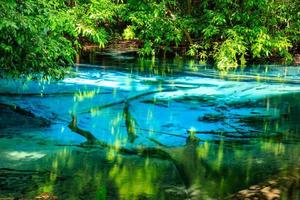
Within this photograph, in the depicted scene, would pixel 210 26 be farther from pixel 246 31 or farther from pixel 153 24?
pixel 153 24

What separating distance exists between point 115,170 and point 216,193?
2.60 feet

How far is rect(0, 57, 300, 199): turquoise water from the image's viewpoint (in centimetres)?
336

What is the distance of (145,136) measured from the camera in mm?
4629

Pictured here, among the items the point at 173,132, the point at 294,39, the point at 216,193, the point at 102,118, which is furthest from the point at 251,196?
the point at 294,39

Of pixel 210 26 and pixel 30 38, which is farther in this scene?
pixel 210 26

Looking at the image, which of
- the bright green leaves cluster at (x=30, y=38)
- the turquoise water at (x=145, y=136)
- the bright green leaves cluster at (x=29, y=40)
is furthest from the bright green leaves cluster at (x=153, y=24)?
the bright green leaves cluster at (x=29, y=40)

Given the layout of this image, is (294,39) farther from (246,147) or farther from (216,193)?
(216,193)

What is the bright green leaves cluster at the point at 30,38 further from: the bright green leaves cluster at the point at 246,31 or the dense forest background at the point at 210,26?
the bright green leaves cluster at the point at 246,31

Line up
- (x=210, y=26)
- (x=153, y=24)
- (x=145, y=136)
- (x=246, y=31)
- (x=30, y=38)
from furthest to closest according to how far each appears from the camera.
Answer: (x=153, y=24), (x=210, y=26), (x=246, y=31), (x=145, y=136), (x=30, y=38)

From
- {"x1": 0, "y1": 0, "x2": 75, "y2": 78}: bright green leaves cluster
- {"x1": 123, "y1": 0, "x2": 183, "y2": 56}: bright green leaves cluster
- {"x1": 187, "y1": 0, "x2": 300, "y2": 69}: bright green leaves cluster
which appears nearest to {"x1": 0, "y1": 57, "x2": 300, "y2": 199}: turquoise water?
{"x1": 0, "y1": 0, "x2": 75, "y2": 78}: bright green leaves cluster

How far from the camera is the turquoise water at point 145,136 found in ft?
11.0

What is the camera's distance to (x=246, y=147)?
4.36 metres

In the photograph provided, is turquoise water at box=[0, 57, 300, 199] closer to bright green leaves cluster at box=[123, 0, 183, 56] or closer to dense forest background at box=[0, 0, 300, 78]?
dense forest background at box=[0, 0, 300, 78]

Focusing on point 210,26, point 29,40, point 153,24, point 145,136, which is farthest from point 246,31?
point 29,40
